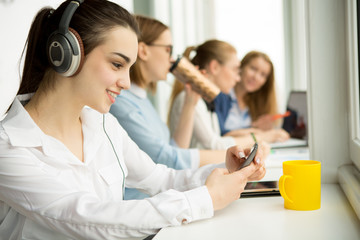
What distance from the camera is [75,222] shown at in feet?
2.61

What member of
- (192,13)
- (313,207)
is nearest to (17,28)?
(313,207)

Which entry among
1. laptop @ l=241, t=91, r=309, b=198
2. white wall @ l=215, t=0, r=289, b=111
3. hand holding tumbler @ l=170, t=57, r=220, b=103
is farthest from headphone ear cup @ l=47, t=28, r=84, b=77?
white wall @ l=215, t=0, r=289, b=111

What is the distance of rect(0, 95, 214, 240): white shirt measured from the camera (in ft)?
2.63

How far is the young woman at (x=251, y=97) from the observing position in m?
2.86

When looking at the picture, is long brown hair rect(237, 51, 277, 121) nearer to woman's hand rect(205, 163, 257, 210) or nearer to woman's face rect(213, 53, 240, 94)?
woman's face rect(213, 53, 240, 94)

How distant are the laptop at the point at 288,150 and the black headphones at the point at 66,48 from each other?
0.47 m

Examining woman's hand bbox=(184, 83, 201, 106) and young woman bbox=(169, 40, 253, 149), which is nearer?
→ woman's hand bbox=(184, 83, 201, 106)

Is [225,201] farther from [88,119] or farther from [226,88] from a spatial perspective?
[226,88]

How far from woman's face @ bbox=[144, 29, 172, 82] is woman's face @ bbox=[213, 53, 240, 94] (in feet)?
2.42

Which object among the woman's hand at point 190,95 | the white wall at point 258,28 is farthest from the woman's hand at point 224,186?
the white wall at point 258,28

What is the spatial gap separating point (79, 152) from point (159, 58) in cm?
89

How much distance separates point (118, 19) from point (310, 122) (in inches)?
20.8

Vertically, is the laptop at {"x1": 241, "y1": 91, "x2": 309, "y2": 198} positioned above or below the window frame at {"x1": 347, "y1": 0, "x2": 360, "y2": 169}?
below

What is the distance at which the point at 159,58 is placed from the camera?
6.08ft
